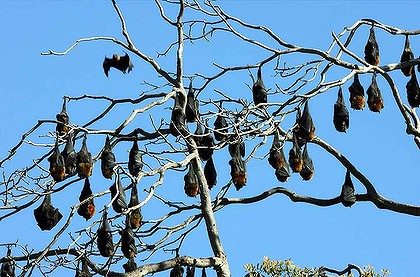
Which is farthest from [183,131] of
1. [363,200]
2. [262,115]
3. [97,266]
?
[363,200]

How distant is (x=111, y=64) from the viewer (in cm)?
1680

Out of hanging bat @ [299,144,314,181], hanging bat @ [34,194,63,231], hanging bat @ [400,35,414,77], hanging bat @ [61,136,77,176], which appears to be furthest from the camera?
hanging bat @ [400,35,414,77]

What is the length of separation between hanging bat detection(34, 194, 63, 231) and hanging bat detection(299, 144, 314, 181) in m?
3.30

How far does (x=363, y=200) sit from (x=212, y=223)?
2.47m

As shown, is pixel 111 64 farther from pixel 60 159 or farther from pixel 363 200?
pixel 363 200

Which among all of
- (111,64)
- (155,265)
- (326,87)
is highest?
(111,64)

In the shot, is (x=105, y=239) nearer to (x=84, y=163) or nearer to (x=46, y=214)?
(x=84, y=163)

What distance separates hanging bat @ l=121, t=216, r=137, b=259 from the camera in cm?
1420

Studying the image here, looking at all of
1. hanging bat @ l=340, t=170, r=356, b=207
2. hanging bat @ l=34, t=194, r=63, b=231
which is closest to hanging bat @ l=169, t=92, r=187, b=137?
hanging bat @ l=34, t=194, r=63, b=231

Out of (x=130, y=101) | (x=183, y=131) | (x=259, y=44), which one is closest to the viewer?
(x=259, y=44)

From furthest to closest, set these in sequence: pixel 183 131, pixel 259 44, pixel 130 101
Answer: pixel 130 101, pixel 183 131, pixel 259 44

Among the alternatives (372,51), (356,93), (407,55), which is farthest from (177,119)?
(407,55)

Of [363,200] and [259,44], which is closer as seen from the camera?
[259,44]

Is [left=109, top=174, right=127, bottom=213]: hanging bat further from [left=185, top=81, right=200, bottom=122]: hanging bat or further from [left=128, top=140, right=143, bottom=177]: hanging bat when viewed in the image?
[left=185, top=81, right=200, bottom=122]: hanging bat
